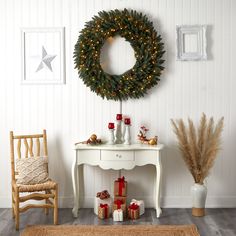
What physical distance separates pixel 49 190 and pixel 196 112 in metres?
1.81

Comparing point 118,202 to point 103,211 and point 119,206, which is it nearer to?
point 119,206

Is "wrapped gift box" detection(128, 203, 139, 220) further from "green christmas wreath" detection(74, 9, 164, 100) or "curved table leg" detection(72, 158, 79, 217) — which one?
"green christmas wreath" detection(74, 9, 164, 100)

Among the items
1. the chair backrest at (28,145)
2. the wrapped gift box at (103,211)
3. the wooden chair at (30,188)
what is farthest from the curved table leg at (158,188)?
the chair backrest at (28,145)

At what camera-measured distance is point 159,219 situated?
407 cm

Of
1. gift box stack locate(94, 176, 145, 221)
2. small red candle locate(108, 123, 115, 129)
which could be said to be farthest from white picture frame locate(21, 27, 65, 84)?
gift box stack locate(94, 176, 145, 221)

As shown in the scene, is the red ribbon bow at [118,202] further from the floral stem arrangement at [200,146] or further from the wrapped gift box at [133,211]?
the floral stem arrangement at [200,146]

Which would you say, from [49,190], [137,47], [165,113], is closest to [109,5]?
[137,47]

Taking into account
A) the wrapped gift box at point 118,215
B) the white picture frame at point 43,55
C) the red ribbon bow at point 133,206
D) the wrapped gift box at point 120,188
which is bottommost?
the wrapped gift box at point 118,215

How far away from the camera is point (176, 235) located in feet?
11.8

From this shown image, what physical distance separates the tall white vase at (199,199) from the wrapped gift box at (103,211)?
89cm

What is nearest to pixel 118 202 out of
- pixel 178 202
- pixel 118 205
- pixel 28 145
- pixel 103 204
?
pixel 118 205

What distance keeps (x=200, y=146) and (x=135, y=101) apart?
87 centimetres

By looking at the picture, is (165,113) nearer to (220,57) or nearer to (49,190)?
(220,57)

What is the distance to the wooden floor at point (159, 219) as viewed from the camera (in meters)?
3.74
